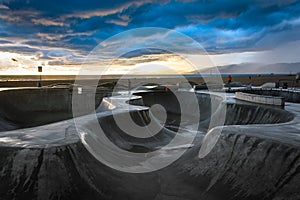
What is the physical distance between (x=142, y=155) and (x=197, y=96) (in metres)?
20.3

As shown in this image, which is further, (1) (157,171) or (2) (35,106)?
(2) (35,106)

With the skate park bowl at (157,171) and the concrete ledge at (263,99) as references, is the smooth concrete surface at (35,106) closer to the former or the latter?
the skate park bowl at (157,171)

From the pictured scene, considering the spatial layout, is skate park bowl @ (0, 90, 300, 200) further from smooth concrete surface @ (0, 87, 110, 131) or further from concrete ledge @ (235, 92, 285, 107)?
smooth concrete surface @ (0, 87, 110, 131)

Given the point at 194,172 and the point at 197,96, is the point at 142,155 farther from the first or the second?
the point at 197,96

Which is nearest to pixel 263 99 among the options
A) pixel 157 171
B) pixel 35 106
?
pixel 157 171

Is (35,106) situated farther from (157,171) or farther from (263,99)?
(263,99)

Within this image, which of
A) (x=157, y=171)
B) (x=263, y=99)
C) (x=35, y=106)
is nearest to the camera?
(x=157, y=171)

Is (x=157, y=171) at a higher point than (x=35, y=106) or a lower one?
lower

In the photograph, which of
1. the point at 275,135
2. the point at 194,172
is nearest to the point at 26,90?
the point at 194,172

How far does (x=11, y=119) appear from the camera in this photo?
66.7 ft

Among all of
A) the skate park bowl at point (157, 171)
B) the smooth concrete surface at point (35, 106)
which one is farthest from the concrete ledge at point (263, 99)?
the smooth concrete surface at point (35, 106)

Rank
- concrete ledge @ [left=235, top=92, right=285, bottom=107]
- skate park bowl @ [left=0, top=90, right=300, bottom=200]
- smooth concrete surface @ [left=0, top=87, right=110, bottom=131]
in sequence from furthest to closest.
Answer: smooth concrete surface @ [left=0, top=87, right=110, bottom=131]
concrete ledge @ [left=235, top=92, right=285, bottom=107]
skate park bowl @ [left=0, top=90, right=300, bottom=200]

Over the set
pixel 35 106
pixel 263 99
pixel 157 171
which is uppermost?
pixel 263 99

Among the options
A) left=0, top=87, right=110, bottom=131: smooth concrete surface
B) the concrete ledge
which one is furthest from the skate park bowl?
left=0, top=87, right=110, bottom=131: smooth concrete surface
